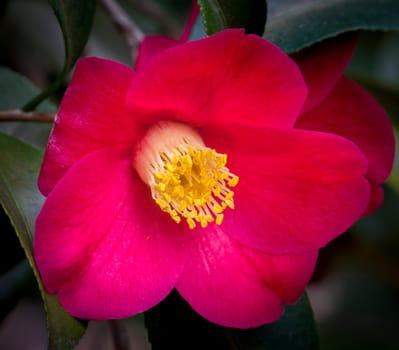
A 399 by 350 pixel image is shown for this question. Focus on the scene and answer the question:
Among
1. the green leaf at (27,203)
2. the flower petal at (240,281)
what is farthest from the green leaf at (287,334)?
the green leaf at (27,203)

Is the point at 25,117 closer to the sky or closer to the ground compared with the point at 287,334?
closer to the sky

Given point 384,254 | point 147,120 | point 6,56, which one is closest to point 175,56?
point 147,120

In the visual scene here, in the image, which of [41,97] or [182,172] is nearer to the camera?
[182,172]

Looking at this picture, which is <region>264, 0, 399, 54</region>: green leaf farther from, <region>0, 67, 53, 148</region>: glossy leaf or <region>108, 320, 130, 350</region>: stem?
<region>108, 320, 130, 350</region>: stem

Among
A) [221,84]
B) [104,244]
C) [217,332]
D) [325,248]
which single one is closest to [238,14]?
[221,84]

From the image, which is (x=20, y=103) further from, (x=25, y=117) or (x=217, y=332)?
(x=217, y=332)

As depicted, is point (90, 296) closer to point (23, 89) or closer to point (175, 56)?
point (175, 56)

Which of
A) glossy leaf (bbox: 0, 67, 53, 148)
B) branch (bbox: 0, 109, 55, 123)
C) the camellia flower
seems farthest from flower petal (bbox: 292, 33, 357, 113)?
glossy leaf (bbox: 0, 67, 53, 148)
